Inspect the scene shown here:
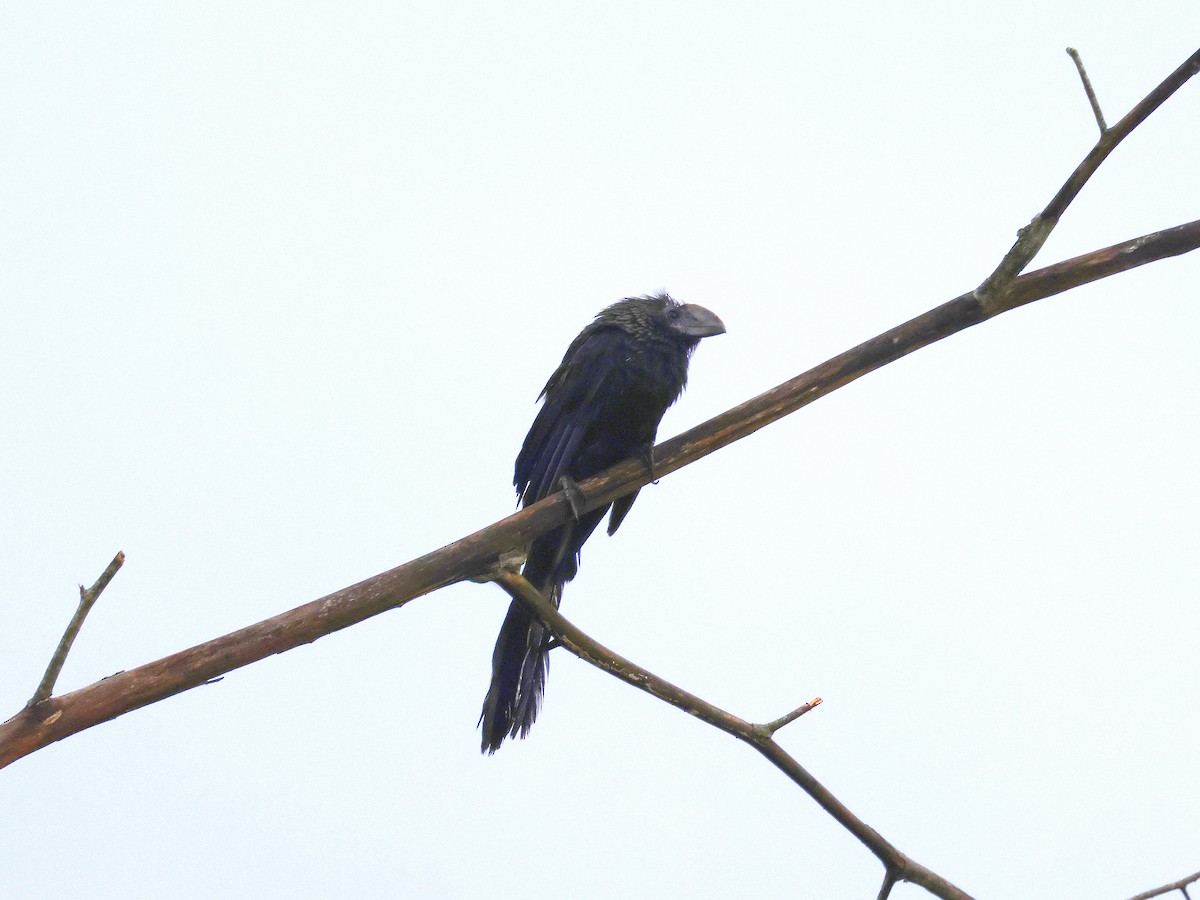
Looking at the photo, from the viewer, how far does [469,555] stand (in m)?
3.64

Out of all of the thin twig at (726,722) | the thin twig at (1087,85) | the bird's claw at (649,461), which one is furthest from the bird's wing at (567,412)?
the thin twig at (1087,85)

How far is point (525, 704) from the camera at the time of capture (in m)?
4.24

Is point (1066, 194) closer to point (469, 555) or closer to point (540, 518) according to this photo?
point (540, 518)

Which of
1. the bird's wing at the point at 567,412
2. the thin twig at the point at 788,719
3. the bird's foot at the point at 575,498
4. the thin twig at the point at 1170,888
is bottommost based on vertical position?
the thin twig at the point at 1170,888

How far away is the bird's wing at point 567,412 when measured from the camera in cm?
459

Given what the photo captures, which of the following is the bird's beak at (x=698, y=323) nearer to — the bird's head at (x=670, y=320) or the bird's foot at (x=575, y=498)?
the bird's head at (x=670, y=320)

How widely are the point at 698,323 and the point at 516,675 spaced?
1801 millimetres

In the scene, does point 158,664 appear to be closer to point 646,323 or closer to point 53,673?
point 53,673

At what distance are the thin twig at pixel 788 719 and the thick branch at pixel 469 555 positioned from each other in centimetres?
95

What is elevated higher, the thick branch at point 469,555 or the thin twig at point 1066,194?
the thin twig at point 1066,194

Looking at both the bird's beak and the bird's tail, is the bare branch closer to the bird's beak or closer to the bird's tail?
the bird's tail

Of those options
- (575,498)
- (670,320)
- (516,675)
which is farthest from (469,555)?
(670,320)

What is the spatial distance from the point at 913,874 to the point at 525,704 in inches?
61.3

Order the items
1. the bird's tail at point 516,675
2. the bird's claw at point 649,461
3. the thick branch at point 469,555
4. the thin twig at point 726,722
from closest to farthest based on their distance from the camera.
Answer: the thick branch at point 469,555 < the thin twig at point 726,722 < the bird's claw at point 649,461 < the bird's tail at point 516,675
